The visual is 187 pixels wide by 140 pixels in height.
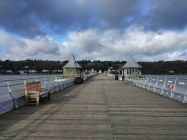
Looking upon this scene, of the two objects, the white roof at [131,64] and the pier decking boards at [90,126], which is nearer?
the pier decking boards at [90,126]

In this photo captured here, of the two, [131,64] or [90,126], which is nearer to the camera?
[90,126]

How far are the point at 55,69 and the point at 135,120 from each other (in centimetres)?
11613

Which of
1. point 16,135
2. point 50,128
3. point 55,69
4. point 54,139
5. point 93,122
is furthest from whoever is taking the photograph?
point 55,69

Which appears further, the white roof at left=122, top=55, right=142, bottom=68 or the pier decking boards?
the white roof at left=122, top=55, right=142, bottom=68

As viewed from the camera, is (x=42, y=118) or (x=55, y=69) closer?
(x=42, y=118)

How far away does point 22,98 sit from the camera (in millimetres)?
7418

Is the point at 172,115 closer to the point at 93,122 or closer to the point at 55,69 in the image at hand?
the point at 93,122

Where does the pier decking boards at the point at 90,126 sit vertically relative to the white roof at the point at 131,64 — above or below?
below

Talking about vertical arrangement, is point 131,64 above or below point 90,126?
above

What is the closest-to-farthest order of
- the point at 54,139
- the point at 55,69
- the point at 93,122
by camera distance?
the point at 54,139 < the point at 93,122 < the point at 55,69

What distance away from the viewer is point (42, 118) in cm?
538

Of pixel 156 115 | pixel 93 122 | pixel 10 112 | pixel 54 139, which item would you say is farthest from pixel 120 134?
pixel 10 112

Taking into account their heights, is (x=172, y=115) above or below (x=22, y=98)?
below

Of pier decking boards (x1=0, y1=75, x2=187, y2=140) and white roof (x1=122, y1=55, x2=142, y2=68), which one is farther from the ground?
white roof (x1=122, y1=55, x2=142, y2=68)
